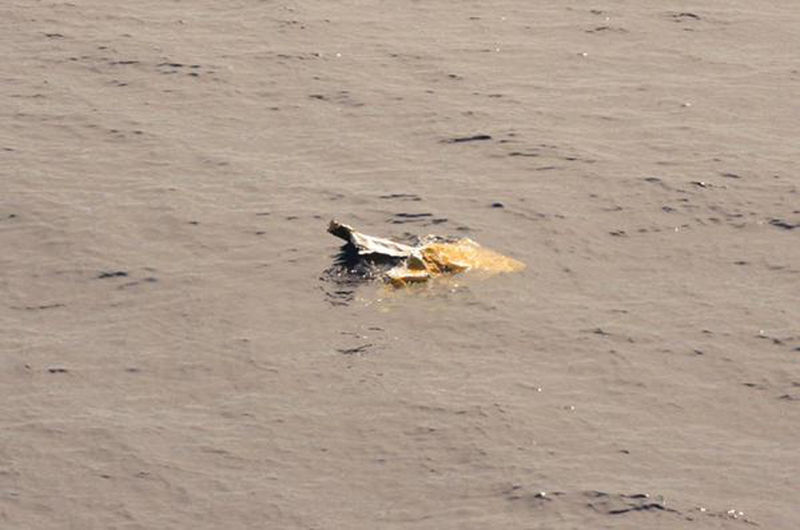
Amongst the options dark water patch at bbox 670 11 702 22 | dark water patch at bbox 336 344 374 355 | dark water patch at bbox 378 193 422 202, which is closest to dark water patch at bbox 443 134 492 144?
dark water patch at bbox 378 193 422 202

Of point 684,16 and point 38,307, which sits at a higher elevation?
point 684,16

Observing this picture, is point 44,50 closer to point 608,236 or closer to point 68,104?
point 68,104

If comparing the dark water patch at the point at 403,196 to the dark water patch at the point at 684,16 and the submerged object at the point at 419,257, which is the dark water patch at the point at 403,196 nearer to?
the submerged object at the point at 419,257

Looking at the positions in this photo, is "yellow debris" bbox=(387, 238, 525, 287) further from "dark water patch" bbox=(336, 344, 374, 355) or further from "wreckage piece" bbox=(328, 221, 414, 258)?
"dark water patch" bbox=(336, 344, 374, 355)

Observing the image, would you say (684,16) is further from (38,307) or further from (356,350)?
(38,307)

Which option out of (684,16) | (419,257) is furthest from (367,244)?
(684,16)

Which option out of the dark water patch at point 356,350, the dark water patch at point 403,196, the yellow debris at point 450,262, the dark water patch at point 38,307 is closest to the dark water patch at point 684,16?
the dark water patch at point 403,196

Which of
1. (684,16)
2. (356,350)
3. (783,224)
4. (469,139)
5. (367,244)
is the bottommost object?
(356,350)

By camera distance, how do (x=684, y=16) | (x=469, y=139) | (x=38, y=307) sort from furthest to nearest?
(x=684, y=16) → (x=469, y=139) → (x=38, y=307)

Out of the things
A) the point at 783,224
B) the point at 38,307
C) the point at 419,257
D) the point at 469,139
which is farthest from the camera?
the point at 469,139
